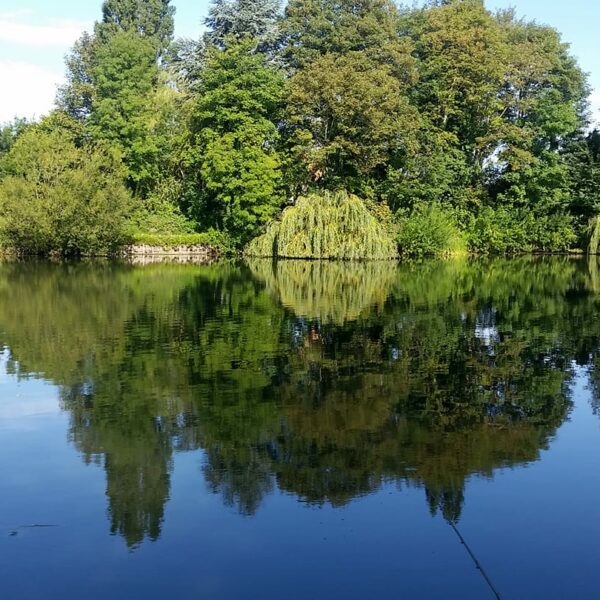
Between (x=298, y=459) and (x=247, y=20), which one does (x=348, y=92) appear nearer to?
(x=247, y=20)

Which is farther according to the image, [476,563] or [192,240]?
[192,240]

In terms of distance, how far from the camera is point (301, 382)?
35.3 feet

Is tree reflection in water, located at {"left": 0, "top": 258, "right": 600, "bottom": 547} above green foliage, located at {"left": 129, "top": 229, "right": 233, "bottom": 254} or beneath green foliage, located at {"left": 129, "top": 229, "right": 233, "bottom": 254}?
beneath

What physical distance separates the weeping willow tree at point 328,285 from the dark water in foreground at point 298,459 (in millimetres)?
2626

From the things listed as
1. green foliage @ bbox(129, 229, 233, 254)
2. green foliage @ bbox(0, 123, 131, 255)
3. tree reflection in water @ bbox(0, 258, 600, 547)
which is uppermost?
green foliage @ bbox(0, 123, 131, 255)

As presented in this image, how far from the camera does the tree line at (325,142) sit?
41.7 metres

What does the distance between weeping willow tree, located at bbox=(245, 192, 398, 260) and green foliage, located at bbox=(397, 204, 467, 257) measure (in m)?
3.48

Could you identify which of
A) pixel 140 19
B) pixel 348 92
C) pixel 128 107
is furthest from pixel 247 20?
pixel 140 19

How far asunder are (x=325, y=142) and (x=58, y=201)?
16110 millimetres

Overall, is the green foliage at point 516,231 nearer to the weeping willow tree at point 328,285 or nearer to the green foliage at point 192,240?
the weeping willow tree at point 328,285

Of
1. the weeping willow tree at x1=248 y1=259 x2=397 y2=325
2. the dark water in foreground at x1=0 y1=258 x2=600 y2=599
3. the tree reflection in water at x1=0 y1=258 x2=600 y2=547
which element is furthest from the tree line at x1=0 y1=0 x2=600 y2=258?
the dark water in foreground at x1=0 y1=258 x2=600 y2=599

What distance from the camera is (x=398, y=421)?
8750mm

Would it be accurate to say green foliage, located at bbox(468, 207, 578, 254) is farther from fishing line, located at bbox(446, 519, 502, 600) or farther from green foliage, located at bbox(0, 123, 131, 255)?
fishing line, located at bbox(446, 519, 502, 600)

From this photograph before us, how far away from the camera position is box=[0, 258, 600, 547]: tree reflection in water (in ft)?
23.2
